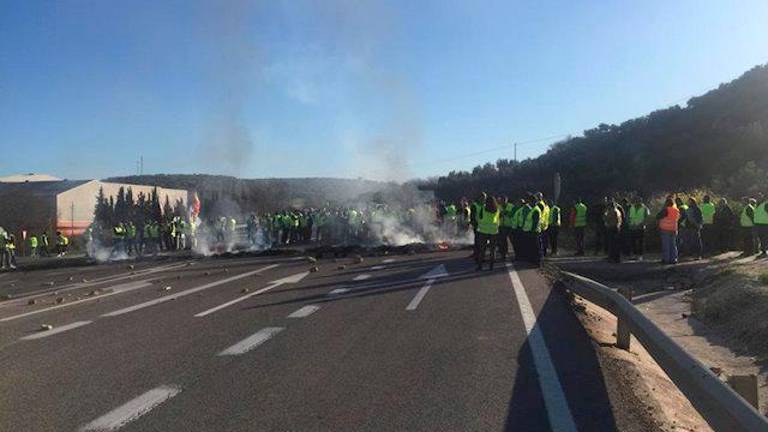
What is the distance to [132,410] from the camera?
5977 millimetres

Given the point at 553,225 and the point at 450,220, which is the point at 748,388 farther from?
the point at 450,220

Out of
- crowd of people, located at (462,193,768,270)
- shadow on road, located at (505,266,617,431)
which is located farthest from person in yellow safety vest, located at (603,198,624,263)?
shadow on road, located at (505,266,617,431)

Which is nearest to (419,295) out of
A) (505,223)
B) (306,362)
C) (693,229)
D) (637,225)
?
(306,362)

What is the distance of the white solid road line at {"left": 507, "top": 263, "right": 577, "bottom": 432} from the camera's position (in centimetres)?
546

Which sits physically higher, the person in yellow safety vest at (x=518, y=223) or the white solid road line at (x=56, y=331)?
the person in yellow safety vest at (x=518, y=223)

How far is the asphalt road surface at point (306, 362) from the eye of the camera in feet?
18.9

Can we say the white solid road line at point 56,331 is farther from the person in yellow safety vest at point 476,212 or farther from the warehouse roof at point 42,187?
the warehouse roof at point 42,187

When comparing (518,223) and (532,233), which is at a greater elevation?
(518,223)

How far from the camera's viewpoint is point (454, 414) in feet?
18.9

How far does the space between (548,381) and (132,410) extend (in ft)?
11.9

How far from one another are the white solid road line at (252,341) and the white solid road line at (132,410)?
1.69 metres

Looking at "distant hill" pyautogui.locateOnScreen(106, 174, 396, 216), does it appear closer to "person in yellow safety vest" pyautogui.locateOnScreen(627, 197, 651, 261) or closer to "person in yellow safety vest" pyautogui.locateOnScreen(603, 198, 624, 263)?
"person in yellow safety vest" pyautogui.locateOnScreen(627, 197, 651, 261)

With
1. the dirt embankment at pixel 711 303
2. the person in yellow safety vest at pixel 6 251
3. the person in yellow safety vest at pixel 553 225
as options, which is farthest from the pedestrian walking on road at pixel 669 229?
the person in yellow safety vest at pixel 6 251

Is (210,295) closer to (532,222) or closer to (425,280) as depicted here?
(425,280)
